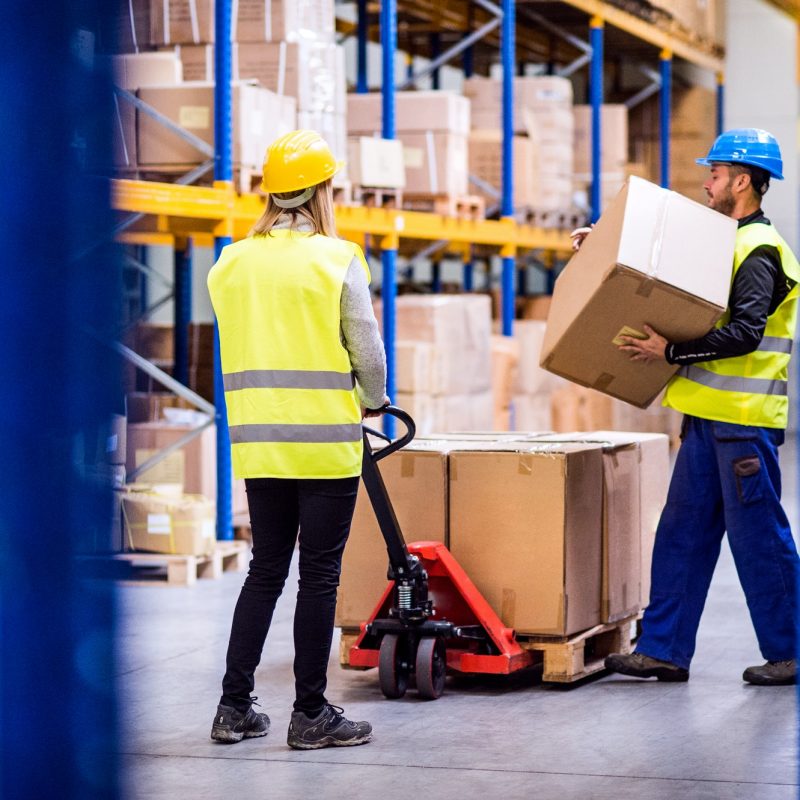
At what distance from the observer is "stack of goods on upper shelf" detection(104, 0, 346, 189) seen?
805 centimetres

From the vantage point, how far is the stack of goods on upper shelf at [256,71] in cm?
805

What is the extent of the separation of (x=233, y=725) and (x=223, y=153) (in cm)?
426

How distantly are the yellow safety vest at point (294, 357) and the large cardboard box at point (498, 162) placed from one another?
25.5ft

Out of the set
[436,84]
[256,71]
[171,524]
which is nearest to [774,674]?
[171,524]

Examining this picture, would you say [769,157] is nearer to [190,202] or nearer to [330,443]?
[330,443]

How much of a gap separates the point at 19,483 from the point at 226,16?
261 inches

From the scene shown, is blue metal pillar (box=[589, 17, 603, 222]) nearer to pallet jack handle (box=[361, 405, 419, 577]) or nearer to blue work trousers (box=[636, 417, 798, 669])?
blue work trousers (box=[636, 417, 798, 669])

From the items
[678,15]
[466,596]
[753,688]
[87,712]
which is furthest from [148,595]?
[678,15]

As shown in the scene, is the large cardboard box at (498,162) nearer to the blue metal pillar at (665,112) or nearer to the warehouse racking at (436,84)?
the warehouse racking at (436,84)

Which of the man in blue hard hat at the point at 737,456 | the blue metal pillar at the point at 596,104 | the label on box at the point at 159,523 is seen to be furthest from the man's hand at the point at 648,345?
the blue metal pillar at the point at 596,104

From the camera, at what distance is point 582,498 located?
197 inches

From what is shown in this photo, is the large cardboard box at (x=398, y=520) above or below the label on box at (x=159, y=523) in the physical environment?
above

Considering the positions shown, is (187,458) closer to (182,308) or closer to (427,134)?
(182,308)

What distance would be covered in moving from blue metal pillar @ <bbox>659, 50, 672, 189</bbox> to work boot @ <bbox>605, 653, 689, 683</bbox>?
36.8 ft
